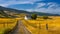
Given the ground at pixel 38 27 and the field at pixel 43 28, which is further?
the ground at pixel 38 27

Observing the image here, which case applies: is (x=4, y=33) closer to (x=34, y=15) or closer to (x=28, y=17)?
(x=34, y=15)

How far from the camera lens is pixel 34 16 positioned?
115000 millimetres

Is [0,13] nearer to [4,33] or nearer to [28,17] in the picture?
[4,33]

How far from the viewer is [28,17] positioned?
12888 centimetres

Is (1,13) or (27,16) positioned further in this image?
(27,16)

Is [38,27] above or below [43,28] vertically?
below

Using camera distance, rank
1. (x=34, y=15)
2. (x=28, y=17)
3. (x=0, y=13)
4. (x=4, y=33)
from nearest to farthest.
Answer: (x=4, y=33), (x=0, y=13), (x=34, y=15), (x=28, y=17)

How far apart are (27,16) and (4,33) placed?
365 feet

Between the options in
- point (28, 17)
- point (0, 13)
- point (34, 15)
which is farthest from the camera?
point (28, 17)

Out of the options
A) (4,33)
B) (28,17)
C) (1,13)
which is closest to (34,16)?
(28,17)

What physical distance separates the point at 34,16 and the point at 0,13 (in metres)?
57.2

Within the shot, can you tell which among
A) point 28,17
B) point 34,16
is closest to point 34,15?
point 34,16

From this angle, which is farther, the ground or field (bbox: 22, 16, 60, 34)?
the ground

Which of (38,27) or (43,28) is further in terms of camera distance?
(38,27)
